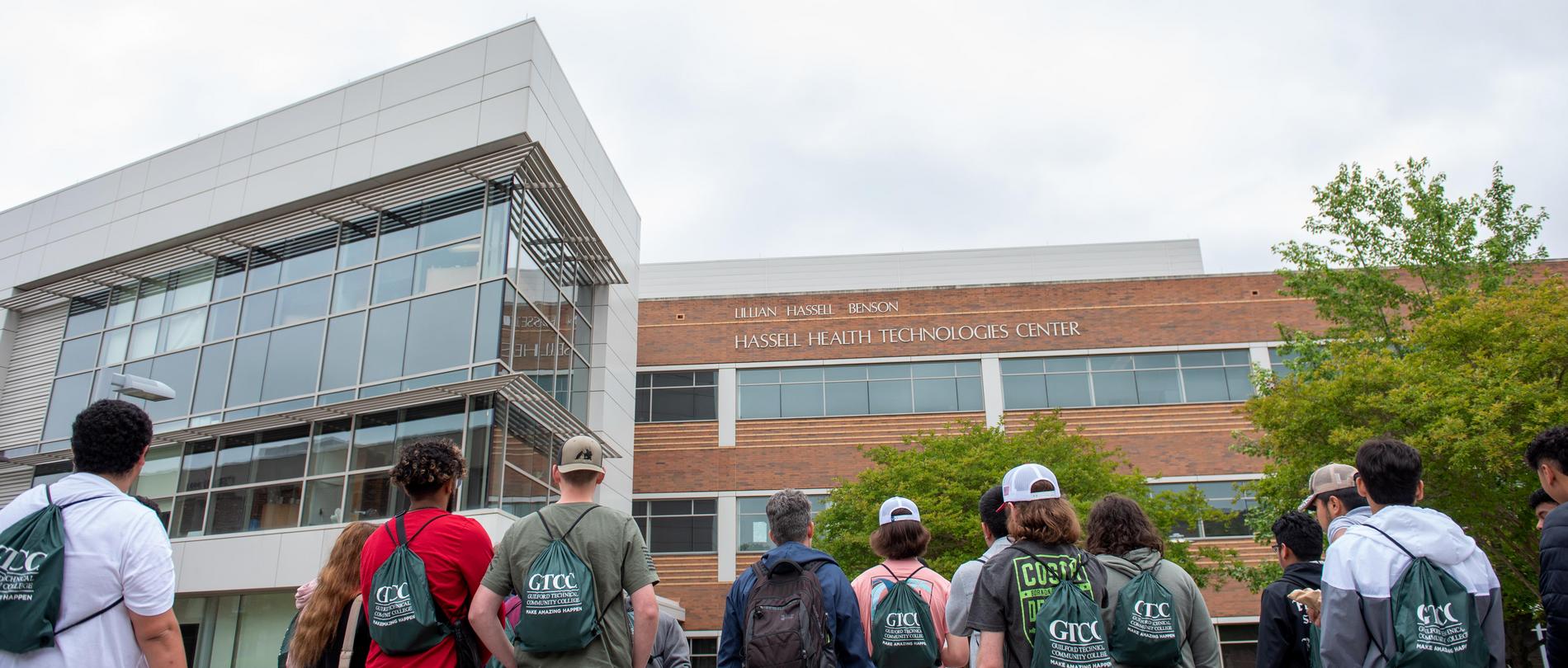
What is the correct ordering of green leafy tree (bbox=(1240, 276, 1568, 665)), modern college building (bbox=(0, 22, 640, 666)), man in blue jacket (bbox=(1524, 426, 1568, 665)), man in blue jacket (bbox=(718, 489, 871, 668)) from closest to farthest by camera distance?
man in blue jacket (bbox=(1524, 426, 1568, 665)) → man in blue jacket (bbox=(718, 489, 871, 668)) → green leafy tree (bbox=(1240, 276, 1568, 665)) → modern college building (bbox=(0, 22, 640, 666))

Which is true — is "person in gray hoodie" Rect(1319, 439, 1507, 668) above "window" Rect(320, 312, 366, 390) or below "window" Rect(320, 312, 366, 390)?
below

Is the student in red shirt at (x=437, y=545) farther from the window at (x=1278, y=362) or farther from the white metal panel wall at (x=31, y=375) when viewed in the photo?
the window at (x=1278, y=362)

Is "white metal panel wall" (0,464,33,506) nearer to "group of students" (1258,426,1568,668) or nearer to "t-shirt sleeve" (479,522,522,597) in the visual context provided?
"t-shirt sleeve" (479,522,522,597)

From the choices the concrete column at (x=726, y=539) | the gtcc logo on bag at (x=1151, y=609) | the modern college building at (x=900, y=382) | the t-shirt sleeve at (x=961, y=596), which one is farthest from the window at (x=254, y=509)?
the gtcc logo on bag at (x=1151, y=609)

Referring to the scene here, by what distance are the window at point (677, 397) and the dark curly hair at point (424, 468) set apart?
80.8 ft

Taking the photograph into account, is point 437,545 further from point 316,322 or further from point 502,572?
point 316,322

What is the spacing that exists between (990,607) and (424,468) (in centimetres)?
262

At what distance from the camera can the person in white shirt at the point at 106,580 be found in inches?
→ 140

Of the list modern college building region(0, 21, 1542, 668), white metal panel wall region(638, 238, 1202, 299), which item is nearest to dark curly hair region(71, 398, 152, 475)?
modern college building region(0, 21, 1542, 668)

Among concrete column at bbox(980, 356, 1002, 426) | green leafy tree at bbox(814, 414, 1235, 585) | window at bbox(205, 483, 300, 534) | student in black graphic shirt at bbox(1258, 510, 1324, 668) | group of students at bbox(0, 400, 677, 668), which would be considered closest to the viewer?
group of students at bbox(0, 400, 677, 668)

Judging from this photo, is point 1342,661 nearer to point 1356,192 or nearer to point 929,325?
point 1356,192

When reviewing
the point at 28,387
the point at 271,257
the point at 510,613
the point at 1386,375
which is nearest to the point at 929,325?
the point at 1386,375

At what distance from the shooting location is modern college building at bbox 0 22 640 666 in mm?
17422

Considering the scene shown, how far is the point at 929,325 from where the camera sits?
29.7 meters
